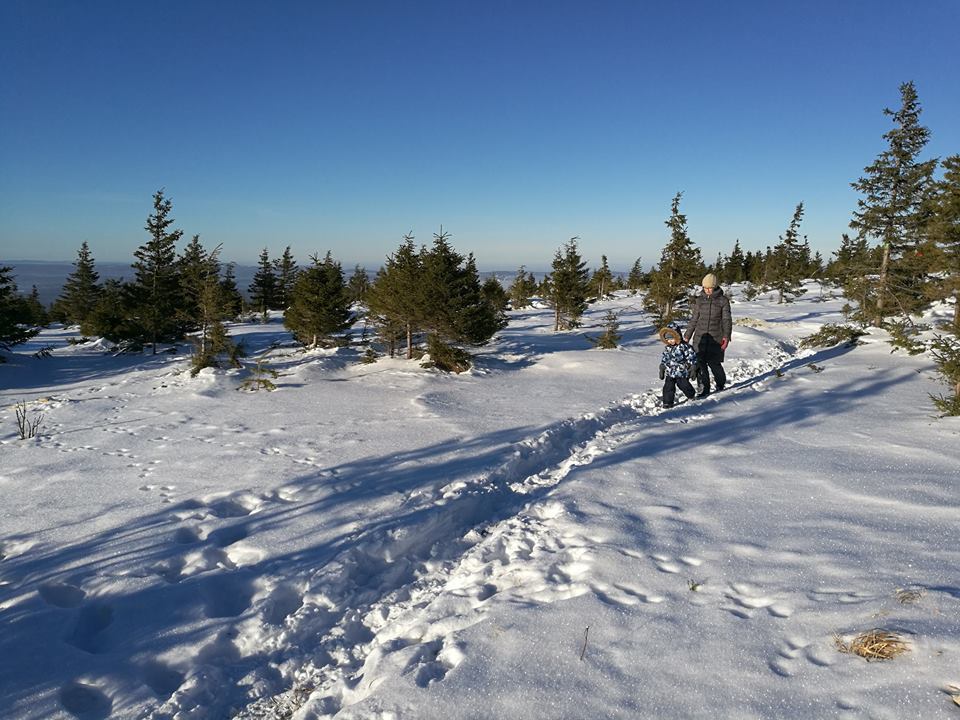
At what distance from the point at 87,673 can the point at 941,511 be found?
7.54 meters

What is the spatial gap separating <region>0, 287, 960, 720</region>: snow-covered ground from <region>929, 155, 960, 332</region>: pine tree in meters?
5.69

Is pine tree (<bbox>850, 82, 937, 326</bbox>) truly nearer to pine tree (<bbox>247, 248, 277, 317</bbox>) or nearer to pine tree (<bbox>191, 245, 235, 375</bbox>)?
pine tree (<bbox>191, 245, 235, 375</bbox>)

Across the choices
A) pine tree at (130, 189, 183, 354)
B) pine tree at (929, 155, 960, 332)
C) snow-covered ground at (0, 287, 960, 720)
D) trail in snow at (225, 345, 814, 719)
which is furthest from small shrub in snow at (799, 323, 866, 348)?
pine tree at (130, 189, 183, 354)

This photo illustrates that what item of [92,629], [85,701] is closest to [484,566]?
[85,701]

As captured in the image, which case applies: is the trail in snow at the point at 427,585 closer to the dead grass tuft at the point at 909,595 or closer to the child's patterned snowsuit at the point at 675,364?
the dead grass tuft at the point at 909,595

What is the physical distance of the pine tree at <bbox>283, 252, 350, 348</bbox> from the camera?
71.4ft

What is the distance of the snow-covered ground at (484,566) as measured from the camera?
2967mm

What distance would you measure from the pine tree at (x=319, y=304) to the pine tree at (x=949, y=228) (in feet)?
68.4

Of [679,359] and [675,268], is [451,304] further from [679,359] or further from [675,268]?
[675,268]

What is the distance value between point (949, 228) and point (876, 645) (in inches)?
600

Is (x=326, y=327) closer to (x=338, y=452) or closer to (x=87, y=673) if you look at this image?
(x=338, y=452)

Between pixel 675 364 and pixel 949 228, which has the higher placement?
pixel 949 228

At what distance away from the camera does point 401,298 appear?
53.9 feet

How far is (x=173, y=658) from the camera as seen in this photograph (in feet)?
12.0
